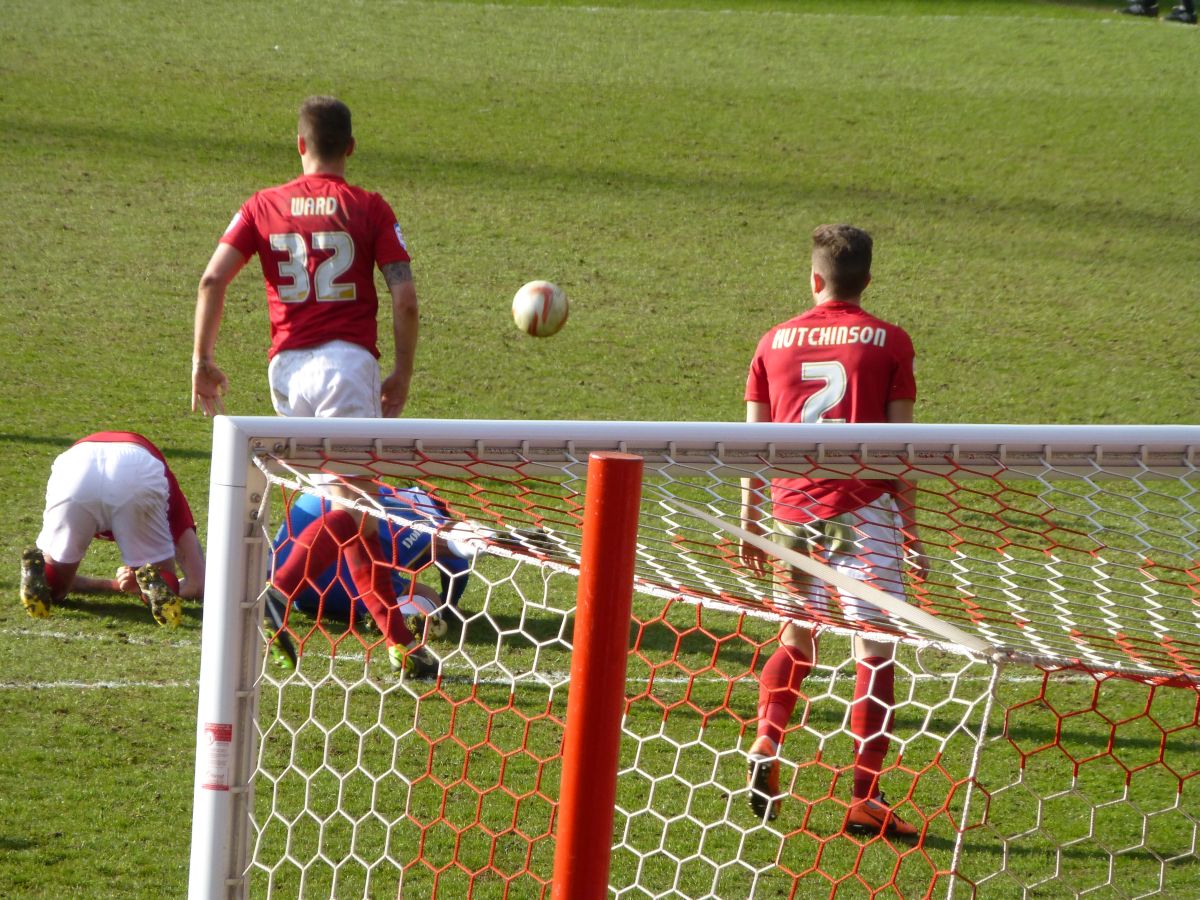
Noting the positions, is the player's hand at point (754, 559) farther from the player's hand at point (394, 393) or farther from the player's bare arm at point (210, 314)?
the player's bare arm at point (210, 314)

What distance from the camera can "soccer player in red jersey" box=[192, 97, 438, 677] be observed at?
5.11 meters

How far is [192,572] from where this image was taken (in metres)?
5.52

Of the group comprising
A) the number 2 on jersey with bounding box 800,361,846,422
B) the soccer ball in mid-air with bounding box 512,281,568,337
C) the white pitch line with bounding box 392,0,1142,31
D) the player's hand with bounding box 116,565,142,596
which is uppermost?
the white pitch line with bounding box 392,0,1142,31

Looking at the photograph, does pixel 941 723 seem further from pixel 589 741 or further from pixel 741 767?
pixel 589 741

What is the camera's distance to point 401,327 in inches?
203

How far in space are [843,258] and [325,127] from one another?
1.95 m

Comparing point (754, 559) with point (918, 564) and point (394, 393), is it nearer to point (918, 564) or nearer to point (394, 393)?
point (918, 564)

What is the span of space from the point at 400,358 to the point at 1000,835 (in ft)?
8.29

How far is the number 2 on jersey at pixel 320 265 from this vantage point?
5113 mm

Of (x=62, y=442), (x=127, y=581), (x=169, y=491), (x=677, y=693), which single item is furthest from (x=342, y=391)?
(x=62, y=442)

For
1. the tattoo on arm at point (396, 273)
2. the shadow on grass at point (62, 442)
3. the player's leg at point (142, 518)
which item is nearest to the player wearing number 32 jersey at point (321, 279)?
the tattoo on arm at point (396, 273)

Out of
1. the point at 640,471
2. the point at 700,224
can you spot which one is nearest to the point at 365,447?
the point at 640,471

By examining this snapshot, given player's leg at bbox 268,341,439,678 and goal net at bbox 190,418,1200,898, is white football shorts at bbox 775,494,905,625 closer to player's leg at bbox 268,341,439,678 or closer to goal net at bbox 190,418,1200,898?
goal net at bbox 190,418,1200,898

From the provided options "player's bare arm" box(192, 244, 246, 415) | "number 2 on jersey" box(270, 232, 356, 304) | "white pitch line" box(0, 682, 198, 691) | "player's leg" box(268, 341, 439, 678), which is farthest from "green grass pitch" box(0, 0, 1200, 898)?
"number 2 on jersey" box(270, 232, 356, 304)
